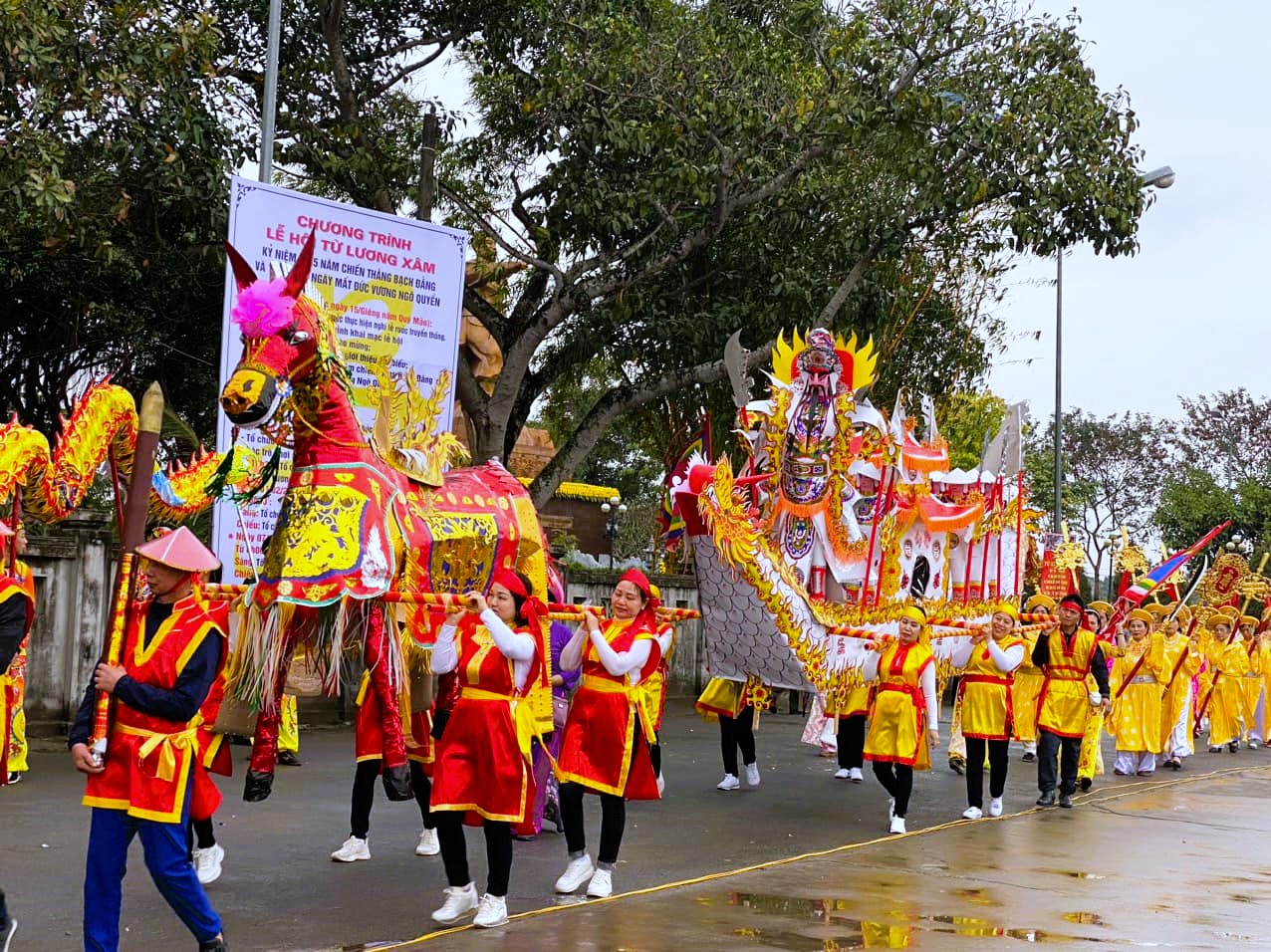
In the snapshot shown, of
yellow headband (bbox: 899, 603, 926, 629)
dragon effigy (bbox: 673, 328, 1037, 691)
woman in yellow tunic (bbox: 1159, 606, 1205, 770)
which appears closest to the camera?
yellow headband (bbox: 899, 603, 926, 629)

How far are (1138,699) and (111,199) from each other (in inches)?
448

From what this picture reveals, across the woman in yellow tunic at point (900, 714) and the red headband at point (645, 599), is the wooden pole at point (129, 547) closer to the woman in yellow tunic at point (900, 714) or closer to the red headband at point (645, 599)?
the red headband at point (645, 599)

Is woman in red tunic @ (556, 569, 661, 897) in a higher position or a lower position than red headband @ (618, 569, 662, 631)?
lower

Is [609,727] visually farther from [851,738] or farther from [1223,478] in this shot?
[1223,478]

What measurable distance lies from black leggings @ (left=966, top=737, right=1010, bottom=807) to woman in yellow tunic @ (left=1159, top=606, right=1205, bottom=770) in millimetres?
5392

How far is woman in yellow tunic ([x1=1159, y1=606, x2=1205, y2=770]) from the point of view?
1616cm

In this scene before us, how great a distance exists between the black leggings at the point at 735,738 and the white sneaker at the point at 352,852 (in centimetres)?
442

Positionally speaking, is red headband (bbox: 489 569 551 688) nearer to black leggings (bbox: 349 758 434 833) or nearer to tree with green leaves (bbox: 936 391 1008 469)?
black leggings (bbox: 349 758 434 833)

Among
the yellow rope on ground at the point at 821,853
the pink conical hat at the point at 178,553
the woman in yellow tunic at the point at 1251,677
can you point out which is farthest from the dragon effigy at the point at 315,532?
the woman in yellow tunic at the point at 1251,677

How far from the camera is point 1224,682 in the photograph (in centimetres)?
1902

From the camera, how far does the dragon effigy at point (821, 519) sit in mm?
10695

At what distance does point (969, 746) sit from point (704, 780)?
2513 millimetres

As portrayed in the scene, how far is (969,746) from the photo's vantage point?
36.8 ft

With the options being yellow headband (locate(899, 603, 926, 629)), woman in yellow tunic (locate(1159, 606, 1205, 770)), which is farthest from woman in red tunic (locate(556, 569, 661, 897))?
woman in yellow tunic (locate(1159, 606, 1205, 770))
